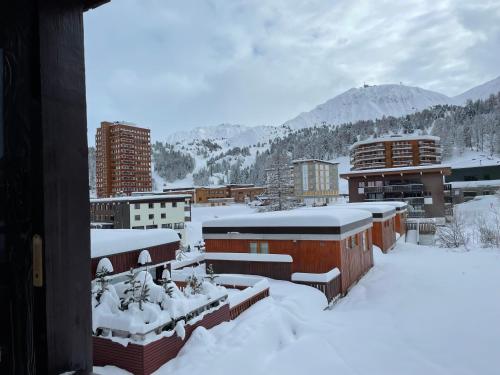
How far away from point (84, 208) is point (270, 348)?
24.3 ft

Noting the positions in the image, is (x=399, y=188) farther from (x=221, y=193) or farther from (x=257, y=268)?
(x=221, y=193)

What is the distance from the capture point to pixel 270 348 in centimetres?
773

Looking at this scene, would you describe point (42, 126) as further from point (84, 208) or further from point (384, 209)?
point (384, 209)

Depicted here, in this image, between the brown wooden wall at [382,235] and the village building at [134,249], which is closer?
the village building at [134,249]

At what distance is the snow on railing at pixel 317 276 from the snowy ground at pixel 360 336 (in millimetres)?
488

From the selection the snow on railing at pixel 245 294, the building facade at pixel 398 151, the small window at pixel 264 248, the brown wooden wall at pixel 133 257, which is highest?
the building facade at pixel 398 151

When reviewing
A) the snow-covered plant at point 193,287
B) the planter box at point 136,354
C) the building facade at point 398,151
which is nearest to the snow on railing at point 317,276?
the snow-covered plant at point 193,287

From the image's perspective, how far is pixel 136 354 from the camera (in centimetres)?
641

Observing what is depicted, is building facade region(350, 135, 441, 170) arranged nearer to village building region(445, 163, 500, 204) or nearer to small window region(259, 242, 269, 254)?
village building region(445, 163, 500, 204)

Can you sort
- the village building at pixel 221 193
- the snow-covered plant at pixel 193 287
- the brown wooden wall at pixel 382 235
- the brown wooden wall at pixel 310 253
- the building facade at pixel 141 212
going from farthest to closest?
the village building at pixel 221 193 < the building facade at pixel 141 212 < the brown wooden wall at pixel 382 235 < the brown wooden wall at pixel 310 253 < the snow-covered plant at pixel 193 287

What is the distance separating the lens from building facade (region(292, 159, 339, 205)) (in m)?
91.4

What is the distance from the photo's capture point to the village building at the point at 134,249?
329 inches

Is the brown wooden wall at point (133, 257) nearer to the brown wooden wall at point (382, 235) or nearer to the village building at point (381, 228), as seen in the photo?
the village building at point (381, 228)

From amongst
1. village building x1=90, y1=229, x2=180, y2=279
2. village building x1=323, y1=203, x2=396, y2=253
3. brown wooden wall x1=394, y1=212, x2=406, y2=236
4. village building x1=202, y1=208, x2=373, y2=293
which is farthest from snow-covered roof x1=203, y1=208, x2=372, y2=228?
brown wooden wall x1=394, y1=212, x2=406, y2=236
